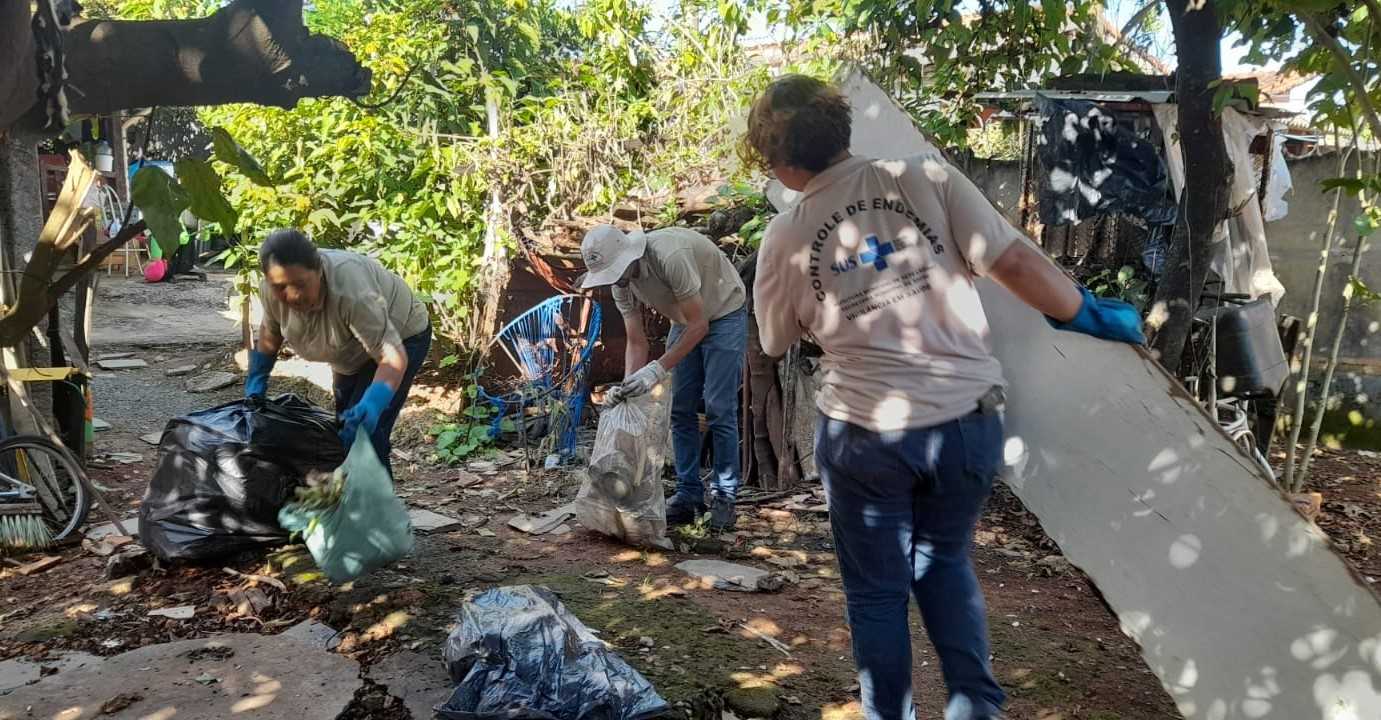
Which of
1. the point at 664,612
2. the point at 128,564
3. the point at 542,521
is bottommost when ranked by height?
the point at 542,521

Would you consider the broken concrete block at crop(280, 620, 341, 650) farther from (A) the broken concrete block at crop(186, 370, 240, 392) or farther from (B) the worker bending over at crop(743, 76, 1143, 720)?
(A) the broken concrete block at crop(186, 370, 240, 392)

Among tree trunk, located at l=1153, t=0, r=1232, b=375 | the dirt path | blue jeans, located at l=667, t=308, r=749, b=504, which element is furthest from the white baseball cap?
tree trunk, located at l=1153, t=0, r=1232, b=375

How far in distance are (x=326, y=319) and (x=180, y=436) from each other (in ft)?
2.54

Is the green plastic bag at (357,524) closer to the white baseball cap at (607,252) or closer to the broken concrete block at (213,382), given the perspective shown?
the white baseball cap at (607,252)

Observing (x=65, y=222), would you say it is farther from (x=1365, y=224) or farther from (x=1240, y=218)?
(x=1240, y=218)

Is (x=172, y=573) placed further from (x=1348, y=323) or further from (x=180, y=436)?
(x=1348, y=323)

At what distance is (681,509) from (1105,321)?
2.76 m

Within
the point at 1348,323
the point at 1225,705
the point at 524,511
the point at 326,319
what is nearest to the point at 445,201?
the point at 524,511

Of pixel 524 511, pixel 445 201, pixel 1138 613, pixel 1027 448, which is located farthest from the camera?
pixel 445 201

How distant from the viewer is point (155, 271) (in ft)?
44.8

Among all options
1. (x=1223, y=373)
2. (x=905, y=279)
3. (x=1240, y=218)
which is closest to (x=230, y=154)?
(x=905, y=279)

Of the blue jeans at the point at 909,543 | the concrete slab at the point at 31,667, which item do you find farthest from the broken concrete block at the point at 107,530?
the blue jeans at the point at 909,543

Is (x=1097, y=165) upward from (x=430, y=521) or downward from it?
upward

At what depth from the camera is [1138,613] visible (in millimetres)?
2559
